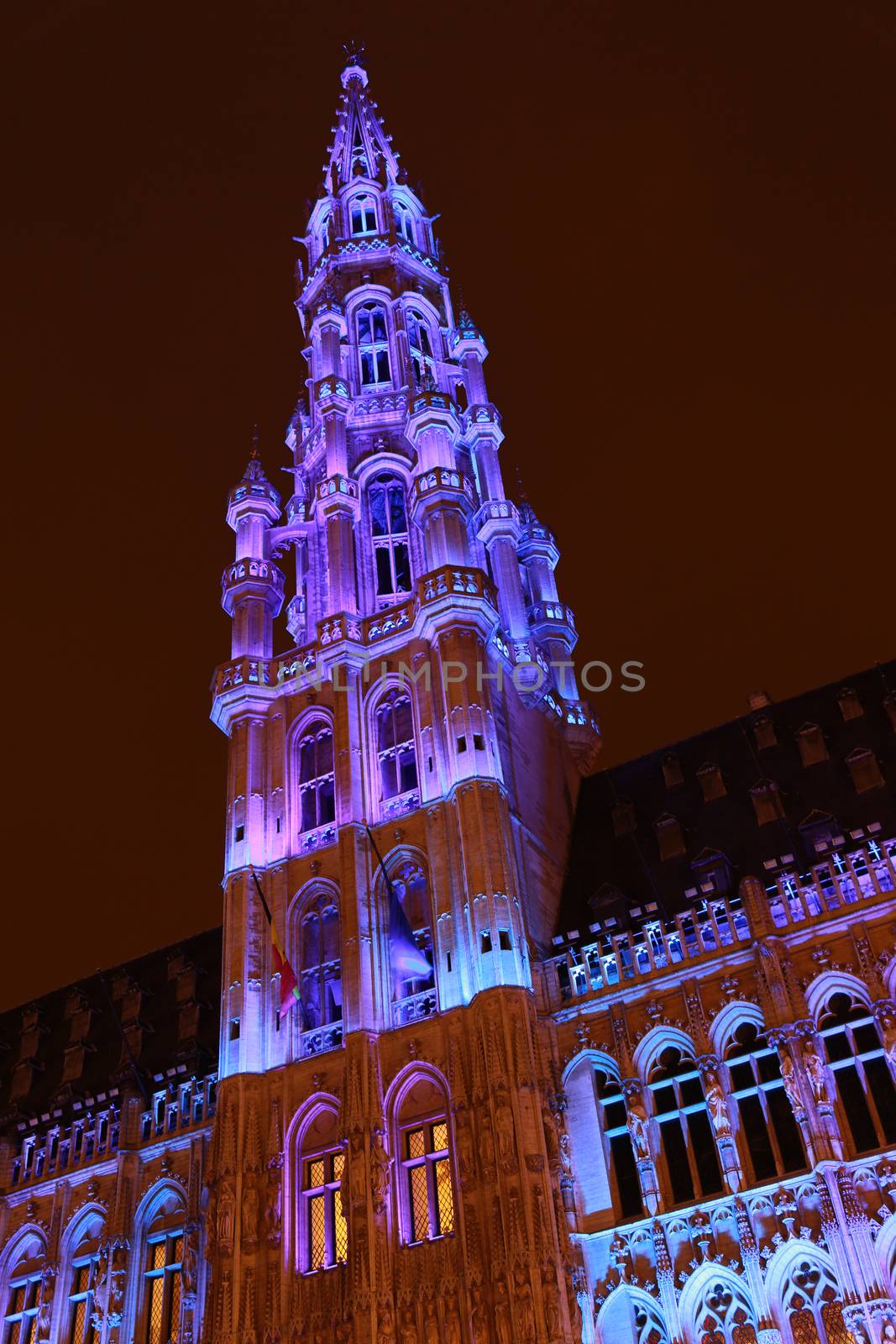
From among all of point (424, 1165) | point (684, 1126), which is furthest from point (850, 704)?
point (424, 1165)

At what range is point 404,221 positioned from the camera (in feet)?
211

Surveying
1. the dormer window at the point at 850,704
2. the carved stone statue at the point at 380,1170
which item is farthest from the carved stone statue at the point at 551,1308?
the dormer window at the point at 850,704

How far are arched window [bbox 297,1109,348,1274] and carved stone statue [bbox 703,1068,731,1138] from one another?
8.90 m

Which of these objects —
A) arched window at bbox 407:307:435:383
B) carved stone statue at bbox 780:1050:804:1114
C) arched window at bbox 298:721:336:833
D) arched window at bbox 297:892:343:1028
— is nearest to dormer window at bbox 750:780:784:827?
carved stone statue at bbox 780:1050:804:1114

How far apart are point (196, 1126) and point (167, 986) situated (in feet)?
36.2

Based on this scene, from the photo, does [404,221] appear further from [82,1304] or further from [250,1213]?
[82,1304]

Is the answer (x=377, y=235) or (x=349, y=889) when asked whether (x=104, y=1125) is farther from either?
(x=377, y=235)

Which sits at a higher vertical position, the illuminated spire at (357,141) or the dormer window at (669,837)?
the illuminated spire at (357,141)

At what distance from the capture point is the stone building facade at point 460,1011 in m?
32.8

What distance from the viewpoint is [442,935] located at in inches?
1501

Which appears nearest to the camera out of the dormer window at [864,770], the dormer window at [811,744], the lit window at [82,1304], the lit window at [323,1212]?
the lit window at [323,1212]

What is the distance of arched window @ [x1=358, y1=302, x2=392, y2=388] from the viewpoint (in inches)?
2219

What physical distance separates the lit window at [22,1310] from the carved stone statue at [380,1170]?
1316 centimetres

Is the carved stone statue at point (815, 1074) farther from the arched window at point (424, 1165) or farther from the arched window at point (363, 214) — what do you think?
the arched window at point (363, 214)
